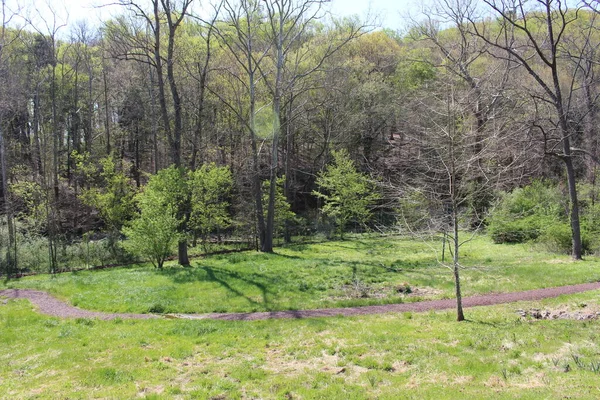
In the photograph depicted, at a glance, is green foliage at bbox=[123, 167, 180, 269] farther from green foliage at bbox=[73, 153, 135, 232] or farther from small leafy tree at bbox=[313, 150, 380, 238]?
small leafy tree at bbox=[313, 150, 380, 238]

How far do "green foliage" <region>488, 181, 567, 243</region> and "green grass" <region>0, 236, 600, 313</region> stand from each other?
3.67 metres

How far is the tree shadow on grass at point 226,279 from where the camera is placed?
14.0 meters

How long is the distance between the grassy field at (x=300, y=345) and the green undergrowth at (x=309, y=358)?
0.03 m

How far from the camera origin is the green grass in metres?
13.4

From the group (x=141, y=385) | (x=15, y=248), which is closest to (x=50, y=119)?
(x=15, y=248)

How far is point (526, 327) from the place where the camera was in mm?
9805

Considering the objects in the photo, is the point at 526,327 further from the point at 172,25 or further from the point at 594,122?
the point at 594,122

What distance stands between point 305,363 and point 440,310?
548 cm

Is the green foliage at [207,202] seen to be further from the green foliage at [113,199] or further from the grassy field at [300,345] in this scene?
the grassy field at [300,345]

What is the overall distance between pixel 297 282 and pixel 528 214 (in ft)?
57.5

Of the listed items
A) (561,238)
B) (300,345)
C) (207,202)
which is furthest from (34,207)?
(561,238)

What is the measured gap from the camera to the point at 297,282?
15.4 meters

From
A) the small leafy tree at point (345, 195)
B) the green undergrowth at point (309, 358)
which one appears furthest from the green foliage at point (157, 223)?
the small leafy tree at point (345, 195)

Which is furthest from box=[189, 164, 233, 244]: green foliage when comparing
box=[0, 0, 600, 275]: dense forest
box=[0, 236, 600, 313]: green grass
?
box=[0, 236, 600, 313]: green grass
